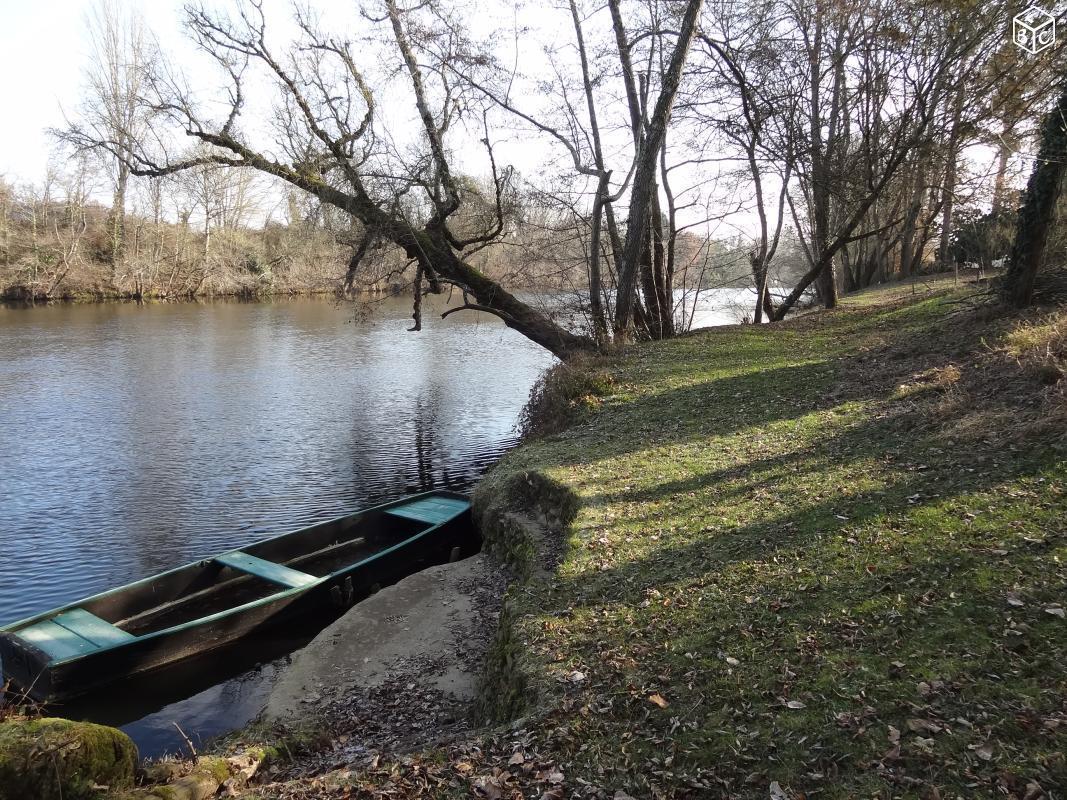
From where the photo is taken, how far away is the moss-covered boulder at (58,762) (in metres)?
4.39

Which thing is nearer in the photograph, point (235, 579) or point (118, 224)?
point (235, 579)

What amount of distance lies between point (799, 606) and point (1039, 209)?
856cm

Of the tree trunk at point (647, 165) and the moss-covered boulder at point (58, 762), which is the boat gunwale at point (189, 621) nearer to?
the moss-covered boulder at point (58, 762)

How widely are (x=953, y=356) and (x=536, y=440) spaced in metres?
7.05

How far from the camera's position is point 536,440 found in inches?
548

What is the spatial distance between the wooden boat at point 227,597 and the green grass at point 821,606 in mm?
2608

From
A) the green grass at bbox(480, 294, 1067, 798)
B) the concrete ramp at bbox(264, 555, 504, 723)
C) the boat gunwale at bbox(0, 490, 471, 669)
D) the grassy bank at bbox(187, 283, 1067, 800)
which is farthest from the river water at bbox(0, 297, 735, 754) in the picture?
the green grass at bbox(480, 294, 1067, 798)

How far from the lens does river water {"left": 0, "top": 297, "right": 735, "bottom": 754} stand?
34.7 ft

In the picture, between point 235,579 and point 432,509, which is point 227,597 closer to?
point 235,579

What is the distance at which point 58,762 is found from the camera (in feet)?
14.6

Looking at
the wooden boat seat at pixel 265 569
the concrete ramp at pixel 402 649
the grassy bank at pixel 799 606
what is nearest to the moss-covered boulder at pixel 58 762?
the grassy bank at pixel 799 606

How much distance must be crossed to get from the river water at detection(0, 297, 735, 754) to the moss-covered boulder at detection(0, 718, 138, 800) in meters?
2.90

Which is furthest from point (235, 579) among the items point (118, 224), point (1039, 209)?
point (118, 224)

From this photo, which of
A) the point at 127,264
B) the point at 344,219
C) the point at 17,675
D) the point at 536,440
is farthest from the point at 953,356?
the point at 127,264
